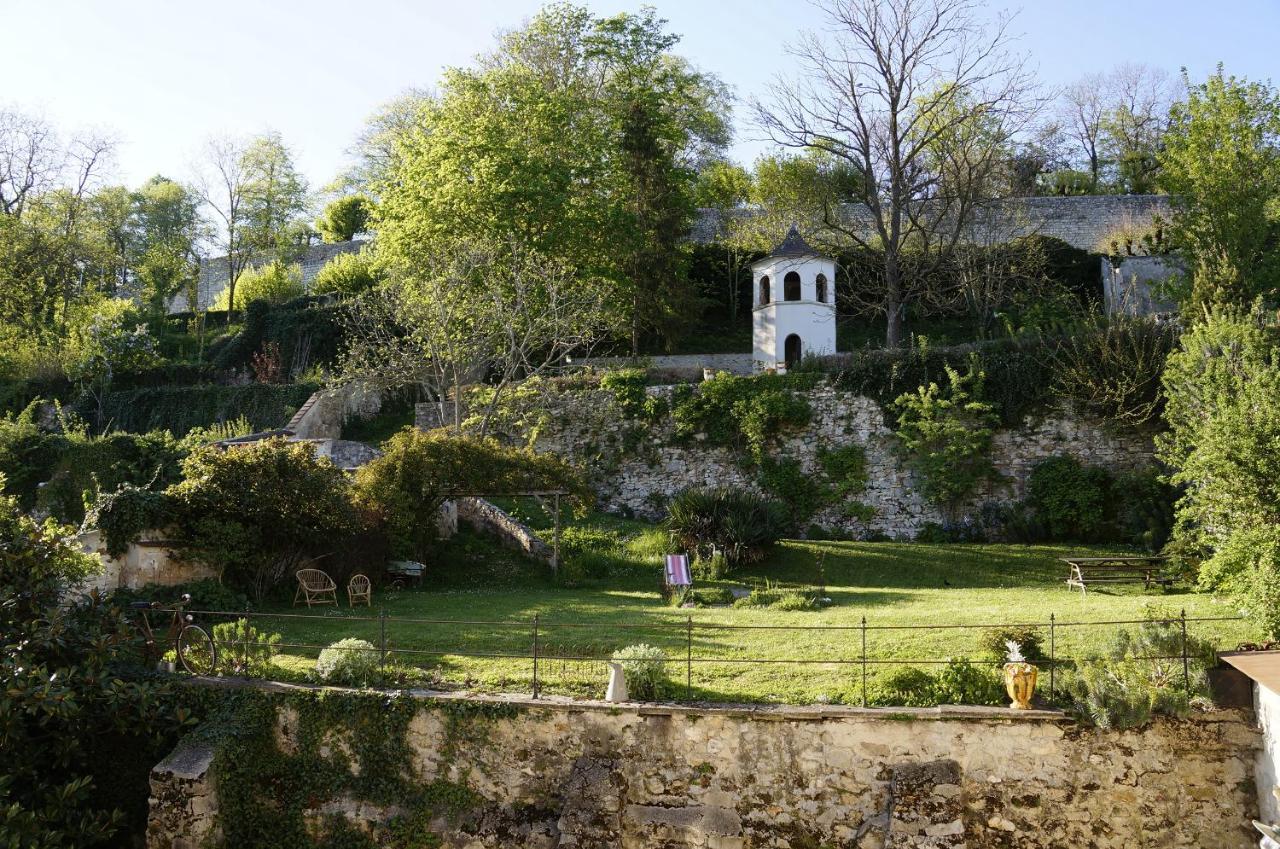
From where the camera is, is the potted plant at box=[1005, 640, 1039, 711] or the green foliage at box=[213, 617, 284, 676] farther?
the green foliage at box=[213, 617, 284, 676]

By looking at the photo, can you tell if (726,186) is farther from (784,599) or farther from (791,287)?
(784,599)

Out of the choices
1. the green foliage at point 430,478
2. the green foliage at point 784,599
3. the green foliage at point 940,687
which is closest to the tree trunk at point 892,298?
the green foliage at point 784,599

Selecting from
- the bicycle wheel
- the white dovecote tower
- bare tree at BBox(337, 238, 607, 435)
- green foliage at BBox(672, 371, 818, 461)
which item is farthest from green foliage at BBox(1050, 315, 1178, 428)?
the bicycle wheel

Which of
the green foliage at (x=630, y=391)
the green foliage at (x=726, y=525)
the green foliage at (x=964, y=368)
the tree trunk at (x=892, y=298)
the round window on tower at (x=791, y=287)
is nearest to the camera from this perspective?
the green foliage at (x=726, y=525)

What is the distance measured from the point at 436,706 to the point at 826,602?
22.6 ft

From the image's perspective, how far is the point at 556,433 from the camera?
82.4 feet

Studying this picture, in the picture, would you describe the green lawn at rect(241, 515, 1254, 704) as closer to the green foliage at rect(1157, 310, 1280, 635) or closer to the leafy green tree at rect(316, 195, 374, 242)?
the green foliage at rect(1157, 310, 1280, 635)

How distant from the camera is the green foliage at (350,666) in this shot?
1095 centimetres

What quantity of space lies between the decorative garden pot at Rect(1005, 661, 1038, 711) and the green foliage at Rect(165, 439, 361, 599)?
398 inches

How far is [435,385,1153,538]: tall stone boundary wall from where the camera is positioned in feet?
71.7

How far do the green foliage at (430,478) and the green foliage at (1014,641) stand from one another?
27.2 feet

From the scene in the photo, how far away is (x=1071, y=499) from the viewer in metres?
21.0

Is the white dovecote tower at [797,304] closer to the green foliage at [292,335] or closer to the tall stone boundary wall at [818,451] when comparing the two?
the tall stone boundary wall at [818,451]

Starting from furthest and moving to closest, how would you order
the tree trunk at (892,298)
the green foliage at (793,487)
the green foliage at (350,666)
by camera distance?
the tree trunk at (892,298) < the green foliage at (793,487) < the green foliage at (350,666)
